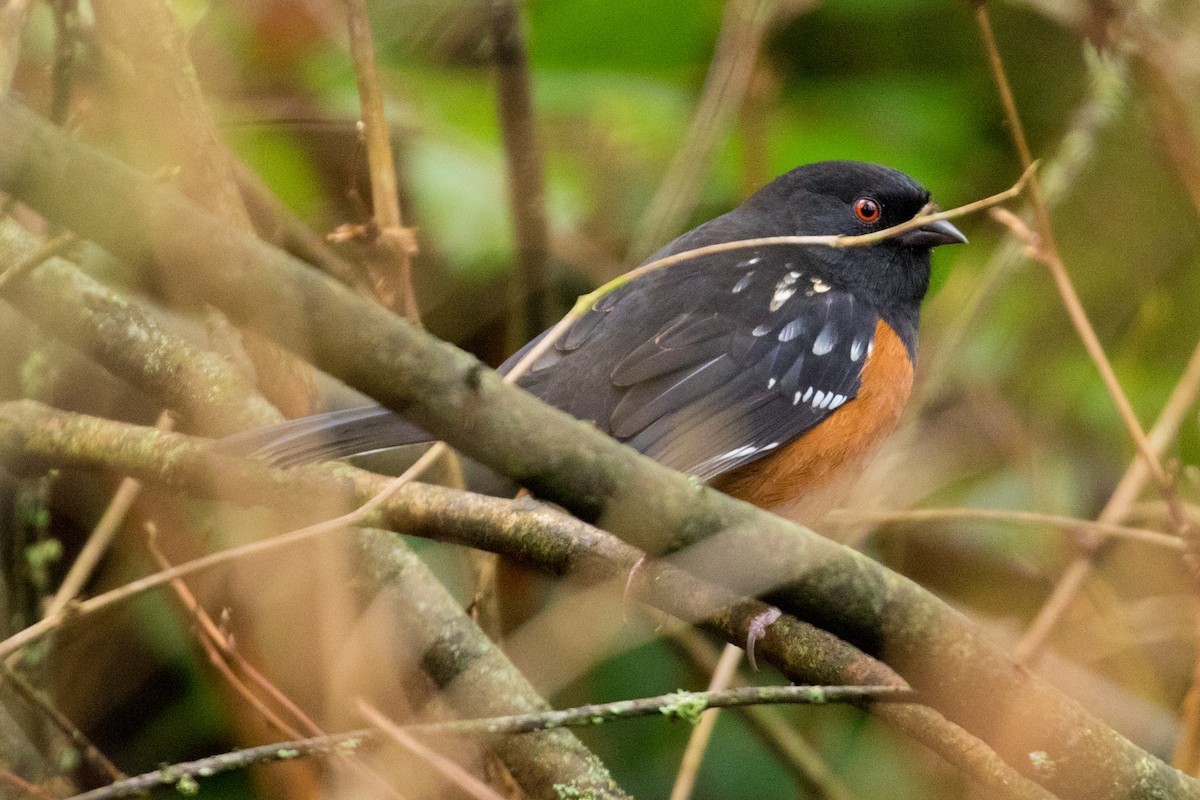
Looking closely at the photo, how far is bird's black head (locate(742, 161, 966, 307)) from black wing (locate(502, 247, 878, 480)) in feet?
0.27

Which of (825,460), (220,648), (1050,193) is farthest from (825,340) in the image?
(220,648)

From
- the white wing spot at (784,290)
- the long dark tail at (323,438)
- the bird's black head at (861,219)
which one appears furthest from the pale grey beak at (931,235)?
the long dark tail at (323,438)

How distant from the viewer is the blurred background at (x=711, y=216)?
2680 mm

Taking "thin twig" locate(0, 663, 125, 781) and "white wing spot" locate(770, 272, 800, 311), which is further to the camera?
"white wing spot" locate(770, 272, 800, 311)

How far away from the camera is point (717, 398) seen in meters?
2.37

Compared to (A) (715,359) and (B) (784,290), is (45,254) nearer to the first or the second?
(A) (715,359)

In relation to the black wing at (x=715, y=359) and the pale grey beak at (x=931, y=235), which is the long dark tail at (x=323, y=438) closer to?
the black wing at (x=715, y=359)

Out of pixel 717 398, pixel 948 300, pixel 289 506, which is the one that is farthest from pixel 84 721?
pixel 948 300

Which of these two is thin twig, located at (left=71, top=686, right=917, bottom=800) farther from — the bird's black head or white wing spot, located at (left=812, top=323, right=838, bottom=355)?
the bird's black head

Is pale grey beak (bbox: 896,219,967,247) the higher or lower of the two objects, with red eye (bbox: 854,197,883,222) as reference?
lower

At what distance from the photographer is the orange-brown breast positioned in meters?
2.40

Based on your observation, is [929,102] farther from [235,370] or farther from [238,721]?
[238,721]

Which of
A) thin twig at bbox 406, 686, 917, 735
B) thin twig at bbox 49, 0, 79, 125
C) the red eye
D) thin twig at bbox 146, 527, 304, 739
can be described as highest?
thin twig at bbox 49, 0, 79, 125

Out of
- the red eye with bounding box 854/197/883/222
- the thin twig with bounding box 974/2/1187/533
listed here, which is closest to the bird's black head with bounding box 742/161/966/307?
the red eye with bounding box 854/197/883/222
